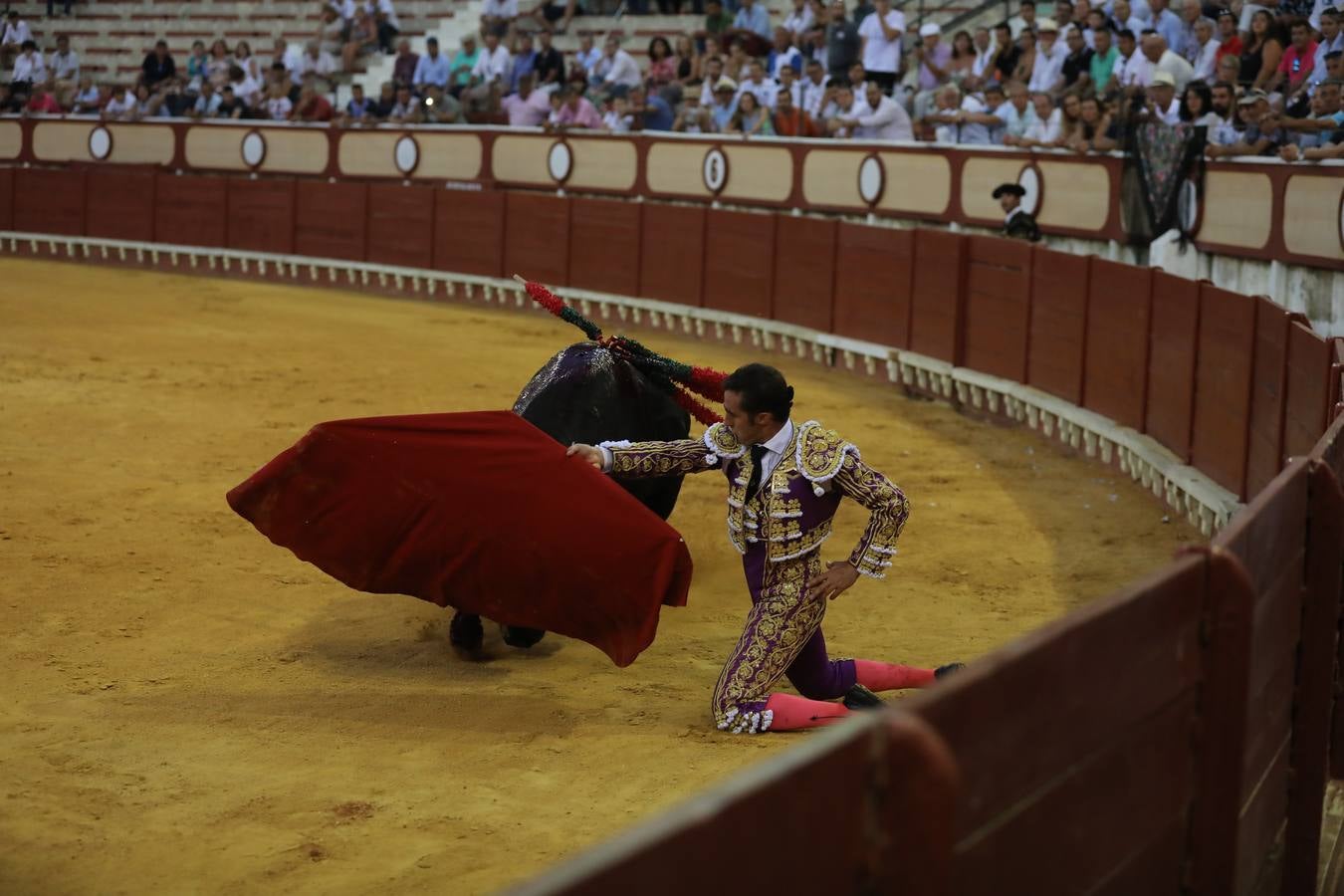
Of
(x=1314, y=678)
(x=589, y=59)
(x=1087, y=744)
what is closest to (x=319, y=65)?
(x=589, y=59)

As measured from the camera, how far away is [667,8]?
60.1 feet

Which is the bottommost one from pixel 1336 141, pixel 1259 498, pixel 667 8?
pixel 1259 498

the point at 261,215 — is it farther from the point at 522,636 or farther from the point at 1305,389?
the point at 1305,389

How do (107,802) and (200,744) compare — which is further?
(200,744)

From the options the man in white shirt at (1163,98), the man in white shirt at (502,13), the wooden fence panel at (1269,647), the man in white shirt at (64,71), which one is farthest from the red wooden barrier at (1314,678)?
the man in white shirt at (64,71)

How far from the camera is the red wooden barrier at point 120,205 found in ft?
61.5

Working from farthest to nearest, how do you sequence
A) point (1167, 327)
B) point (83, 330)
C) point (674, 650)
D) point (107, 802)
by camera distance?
point (83, 330), point (1167, 327), point (674, 650), point (107, 802)

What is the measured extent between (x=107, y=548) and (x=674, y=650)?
2.36 m

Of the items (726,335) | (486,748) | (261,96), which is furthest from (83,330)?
(486,748)

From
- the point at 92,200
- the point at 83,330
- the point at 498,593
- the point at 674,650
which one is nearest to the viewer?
the point at 498,593

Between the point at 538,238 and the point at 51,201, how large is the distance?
21.4ft

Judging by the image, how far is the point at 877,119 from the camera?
1372 cm

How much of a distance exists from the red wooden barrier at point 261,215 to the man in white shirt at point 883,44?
6.63m

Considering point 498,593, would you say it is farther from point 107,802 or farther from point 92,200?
point 92,200
